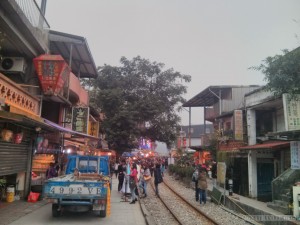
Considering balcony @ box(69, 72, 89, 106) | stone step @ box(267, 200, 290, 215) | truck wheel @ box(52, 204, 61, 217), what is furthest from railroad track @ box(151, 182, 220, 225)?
balcony @ box(69, 72, 89, 106)

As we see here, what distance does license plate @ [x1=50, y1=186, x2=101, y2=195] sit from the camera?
34.2 ft

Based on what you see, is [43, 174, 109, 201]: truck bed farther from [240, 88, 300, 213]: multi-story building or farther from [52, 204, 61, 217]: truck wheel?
[240, 88, 300, 213]: multi-story building

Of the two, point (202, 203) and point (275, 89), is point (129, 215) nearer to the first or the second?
point (202, 203)

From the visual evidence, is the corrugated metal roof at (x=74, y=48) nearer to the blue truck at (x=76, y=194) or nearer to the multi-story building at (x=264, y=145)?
the blue truck at (x=76, y=194)

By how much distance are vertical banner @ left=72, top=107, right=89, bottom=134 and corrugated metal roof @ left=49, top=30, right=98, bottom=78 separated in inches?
140

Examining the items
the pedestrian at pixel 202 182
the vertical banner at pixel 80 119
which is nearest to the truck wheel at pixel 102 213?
the pedestrian at pixel 202 182

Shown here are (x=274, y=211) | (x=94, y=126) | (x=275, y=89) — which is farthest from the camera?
(x=94, y=126)

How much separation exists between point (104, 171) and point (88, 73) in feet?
45.8

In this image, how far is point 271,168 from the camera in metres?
20.7

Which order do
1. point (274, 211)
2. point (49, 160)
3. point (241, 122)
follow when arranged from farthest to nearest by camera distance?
point (241, 122)
point (49, 160)
point (274, 211)

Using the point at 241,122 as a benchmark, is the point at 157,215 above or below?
below

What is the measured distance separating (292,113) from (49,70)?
11270mm

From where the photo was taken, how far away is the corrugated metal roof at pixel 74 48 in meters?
18.0

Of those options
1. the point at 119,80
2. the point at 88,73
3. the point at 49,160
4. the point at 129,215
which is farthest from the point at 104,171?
the point at 119,80
